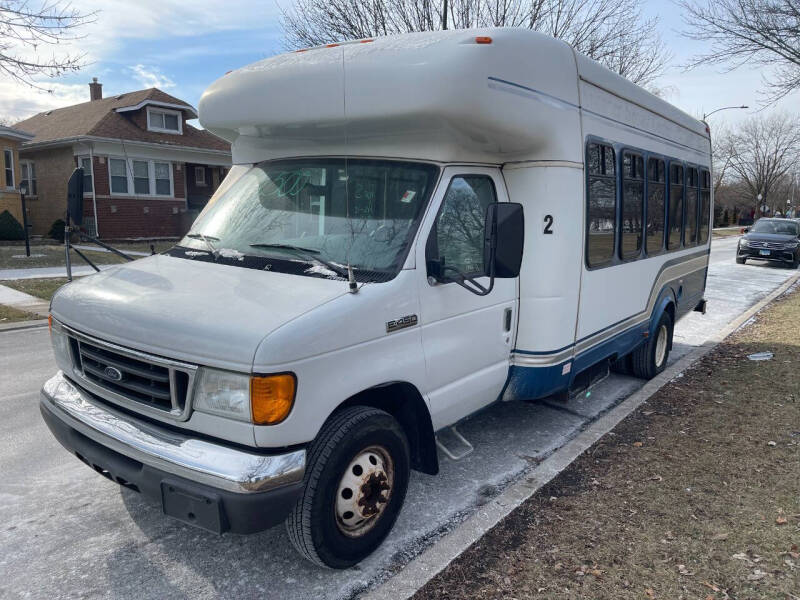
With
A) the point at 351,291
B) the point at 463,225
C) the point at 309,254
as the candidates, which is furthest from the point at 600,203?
Result: the point at 351,291

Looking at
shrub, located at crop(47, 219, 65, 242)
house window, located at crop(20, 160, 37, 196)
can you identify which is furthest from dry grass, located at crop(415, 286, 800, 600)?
house window, located at crop(20, 160, 37, 196)

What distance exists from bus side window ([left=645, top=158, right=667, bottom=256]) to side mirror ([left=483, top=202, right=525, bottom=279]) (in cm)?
313

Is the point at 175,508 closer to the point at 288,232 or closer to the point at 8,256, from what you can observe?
the point at 288,232

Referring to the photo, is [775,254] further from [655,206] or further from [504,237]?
[504,237]

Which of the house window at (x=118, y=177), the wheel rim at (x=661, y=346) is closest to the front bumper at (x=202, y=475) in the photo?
the wheel rim at (x=661, y=346)

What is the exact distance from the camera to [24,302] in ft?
36.8

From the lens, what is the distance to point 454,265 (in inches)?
144

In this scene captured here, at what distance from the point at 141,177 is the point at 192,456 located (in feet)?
79.9

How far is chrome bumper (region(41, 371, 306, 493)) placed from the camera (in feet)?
8.63

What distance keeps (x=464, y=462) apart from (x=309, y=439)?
211 centimetres

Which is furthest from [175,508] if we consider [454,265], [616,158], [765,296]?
[765,296]

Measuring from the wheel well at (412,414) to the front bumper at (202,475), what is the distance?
74cm

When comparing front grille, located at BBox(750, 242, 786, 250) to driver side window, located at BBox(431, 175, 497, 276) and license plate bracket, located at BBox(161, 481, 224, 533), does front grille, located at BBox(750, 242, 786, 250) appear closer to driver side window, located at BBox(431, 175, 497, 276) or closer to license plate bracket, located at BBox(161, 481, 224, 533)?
driver side window, located at BBox(431, 175, 497, 276)

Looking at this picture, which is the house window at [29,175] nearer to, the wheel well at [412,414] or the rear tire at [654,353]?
the rear tire at [654,353]
